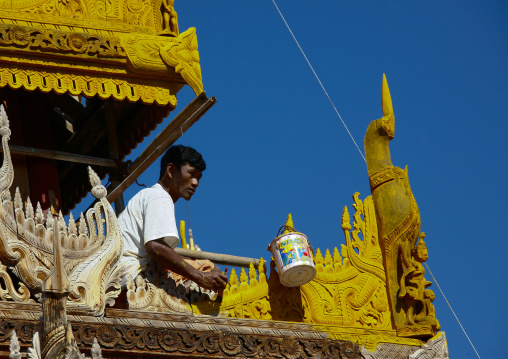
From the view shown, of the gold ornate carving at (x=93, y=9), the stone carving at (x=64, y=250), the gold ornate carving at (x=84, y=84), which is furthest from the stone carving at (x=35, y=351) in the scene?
the gold ornate carving at (x=93, y=9)

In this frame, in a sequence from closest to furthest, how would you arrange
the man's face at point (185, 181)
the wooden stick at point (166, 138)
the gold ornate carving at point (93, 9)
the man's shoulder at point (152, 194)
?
the man's shoulder at point (152, 194), the man's face at point (185, 181), the gold ornate carving at point (93, 9), the wooden stick at point (166, 138)

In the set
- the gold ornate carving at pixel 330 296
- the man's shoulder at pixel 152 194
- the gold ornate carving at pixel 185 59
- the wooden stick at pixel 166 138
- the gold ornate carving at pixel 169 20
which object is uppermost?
the gold ornate carving at pixel 169 20

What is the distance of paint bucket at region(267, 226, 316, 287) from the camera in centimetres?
1280

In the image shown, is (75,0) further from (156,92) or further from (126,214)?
(126,214)

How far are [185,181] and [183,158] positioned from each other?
0.77 feet

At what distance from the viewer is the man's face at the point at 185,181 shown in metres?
12.9

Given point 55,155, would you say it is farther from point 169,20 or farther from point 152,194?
point 169,20

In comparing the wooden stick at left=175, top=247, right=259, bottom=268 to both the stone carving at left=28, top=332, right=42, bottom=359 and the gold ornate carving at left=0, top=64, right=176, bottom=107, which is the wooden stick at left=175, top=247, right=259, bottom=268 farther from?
the stone carving at left=28, top=332, right=42, bottom=359

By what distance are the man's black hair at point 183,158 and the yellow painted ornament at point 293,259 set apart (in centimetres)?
110

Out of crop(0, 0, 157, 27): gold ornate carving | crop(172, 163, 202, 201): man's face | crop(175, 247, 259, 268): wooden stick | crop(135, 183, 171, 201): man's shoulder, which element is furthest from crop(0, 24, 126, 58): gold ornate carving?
crop(175, 247, 259, 268): wooden stick

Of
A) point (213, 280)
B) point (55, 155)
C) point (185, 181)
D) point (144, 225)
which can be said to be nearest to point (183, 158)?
point (185, 181)

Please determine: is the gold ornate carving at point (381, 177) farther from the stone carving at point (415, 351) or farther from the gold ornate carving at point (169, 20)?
the gold ornate carving at point (169, 20)

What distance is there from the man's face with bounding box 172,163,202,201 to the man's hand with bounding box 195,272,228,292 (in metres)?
0.94

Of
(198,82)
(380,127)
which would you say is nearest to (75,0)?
(198,82)
